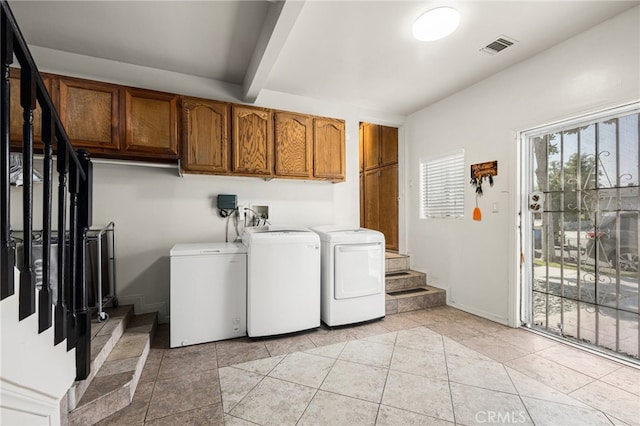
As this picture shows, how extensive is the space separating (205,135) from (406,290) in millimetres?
3053

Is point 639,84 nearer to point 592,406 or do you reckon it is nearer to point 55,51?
point 592,406

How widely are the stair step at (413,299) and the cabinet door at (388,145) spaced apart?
2010 millimetres

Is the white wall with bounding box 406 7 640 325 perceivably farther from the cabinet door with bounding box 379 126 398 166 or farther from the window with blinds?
the cabinet door with bounding box 379 126 398 166

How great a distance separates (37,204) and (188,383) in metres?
2.21

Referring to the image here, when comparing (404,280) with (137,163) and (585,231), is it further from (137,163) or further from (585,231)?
(137,163)

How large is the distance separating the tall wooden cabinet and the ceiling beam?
8.10 feet

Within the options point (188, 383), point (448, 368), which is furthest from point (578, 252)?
point (188, 383)

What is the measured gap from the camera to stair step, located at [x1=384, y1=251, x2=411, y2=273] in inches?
159

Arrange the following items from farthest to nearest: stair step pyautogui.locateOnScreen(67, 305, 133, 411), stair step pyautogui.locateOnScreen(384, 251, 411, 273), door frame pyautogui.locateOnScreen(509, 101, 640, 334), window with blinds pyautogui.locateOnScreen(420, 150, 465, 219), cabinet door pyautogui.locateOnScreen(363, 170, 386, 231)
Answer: cabinet door pyautogui.locateOnScreen(363, 170, 386, 231) < stair step pyautogui.locateOnScreen(384, 251, 411, 273) < window with blinds pyautogui.locateOnScreen(420, 150, 465, 219) < door frame pyautogui.locateOnScreen(509, 101, 640, 334) < stair step pyautogui.locateOnScreen(67, 305, 133, 411)

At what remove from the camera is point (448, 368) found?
2158 mm

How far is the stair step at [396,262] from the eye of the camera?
13.3 feet

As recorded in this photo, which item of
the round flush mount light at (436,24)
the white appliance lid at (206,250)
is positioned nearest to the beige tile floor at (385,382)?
the white appliance lid at (206,250)

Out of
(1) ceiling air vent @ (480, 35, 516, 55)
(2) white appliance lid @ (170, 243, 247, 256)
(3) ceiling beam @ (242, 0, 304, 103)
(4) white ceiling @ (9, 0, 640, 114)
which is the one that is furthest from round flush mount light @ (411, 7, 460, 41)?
(2) white appliance lid @ (170, 243, 247, 256)

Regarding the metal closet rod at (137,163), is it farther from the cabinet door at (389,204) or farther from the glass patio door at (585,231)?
the glass patio door at (585,231)
